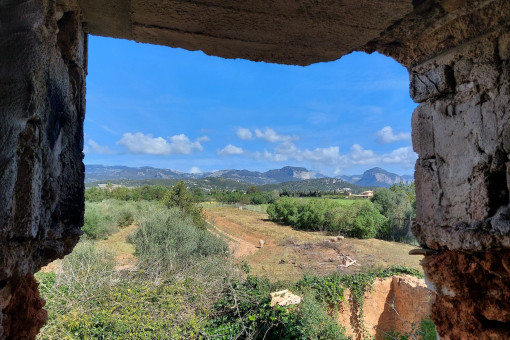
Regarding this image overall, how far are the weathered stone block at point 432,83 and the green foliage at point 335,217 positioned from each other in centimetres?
1866

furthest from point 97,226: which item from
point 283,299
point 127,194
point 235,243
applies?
point 127,194

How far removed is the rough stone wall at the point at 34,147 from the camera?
40.8 inches

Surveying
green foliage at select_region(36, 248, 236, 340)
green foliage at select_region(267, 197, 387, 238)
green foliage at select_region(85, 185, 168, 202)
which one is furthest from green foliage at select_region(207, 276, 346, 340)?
green foliage at select_region(85, 185, 168, 202)

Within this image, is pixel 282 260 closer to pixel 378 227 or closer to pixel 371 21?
pixel 378 227

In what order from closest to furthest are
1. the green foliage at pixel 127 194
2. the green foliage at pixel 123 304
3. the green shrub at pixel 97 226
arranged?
the green foliage at pixel 123 304 → the green shrub at pixel 97 226 → the green foliage at pixel 127 194

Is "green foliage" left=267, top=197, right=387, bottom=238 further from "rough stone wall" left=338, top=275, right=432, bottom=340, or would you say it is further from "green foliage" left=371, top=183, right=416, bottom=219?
"rough stone wall" left=338, top=275, right=432, bottom=340

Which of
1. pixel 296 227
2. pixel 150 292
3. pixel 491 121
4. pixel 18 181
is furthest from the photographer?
pixel 296 227

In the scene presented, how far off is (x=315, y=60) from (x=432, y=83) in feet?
2.34

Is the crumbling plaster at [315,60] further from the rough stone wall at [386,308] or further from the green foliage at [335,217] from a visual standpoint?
the green foliage at [335,217]

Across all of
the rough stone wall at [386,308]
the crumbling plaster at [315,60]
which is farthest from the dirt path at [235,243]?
the crumbling plaster at [315,60]

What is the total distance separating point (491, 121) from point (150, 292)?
6.14m

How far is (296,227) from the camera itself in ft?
78.1

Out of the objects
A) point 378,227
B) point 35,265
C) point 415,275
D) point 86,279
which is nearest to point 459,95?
point 35,265

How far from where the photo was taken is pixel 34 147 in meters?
1.11
